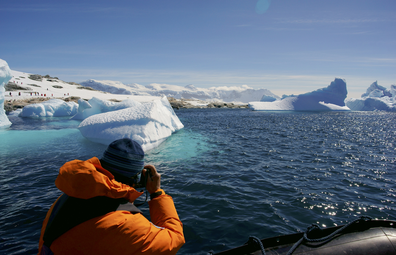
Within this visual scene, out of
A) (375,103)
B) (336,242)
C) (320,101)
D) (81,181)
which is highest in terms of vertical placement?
(375,103)

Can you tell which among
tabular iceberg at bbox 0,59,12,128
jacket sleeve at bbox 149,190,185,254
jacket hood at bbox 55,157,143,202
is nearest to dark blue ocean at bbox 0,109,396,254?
jacket sleeve at bbox 149,190,185,254

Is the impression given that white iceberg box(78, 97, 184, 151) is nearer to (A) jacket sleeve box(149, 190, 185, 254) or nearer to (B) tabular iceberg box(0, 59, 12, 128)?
(A) jacket sleeve box(149, 190, 185, 254)

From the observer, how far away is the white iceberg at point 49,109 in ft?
110

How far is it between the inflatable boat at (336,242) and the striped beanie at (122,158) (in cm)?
167

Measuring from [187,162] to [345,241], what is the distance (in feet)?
22.1

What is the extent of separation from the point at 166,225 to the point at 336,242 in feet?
8.13

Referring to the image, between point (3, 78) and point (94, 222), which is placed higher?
point (3, 78)

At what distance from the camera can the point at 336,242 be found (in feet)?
9.37

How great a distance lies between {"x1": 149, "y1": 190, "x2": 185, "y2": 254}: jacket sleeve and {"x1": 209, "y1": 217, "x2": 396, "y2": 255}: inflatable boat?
115 cm

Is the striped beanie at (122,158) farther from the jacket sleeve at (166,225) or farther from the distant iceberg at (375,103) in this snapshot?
the distant iceberg at (375,103)

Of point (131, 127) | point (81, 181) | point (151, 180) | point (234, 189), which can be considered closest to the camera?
point (81, 181)

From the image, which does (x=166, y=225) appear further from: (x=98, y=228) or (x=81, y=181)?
(x=81, y=181)

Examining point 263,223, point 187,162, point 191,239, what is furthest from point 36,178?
point 263,223

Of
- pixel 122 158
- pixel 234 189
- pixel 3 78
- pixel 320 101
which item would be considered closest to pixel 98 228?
pixel 122 158
